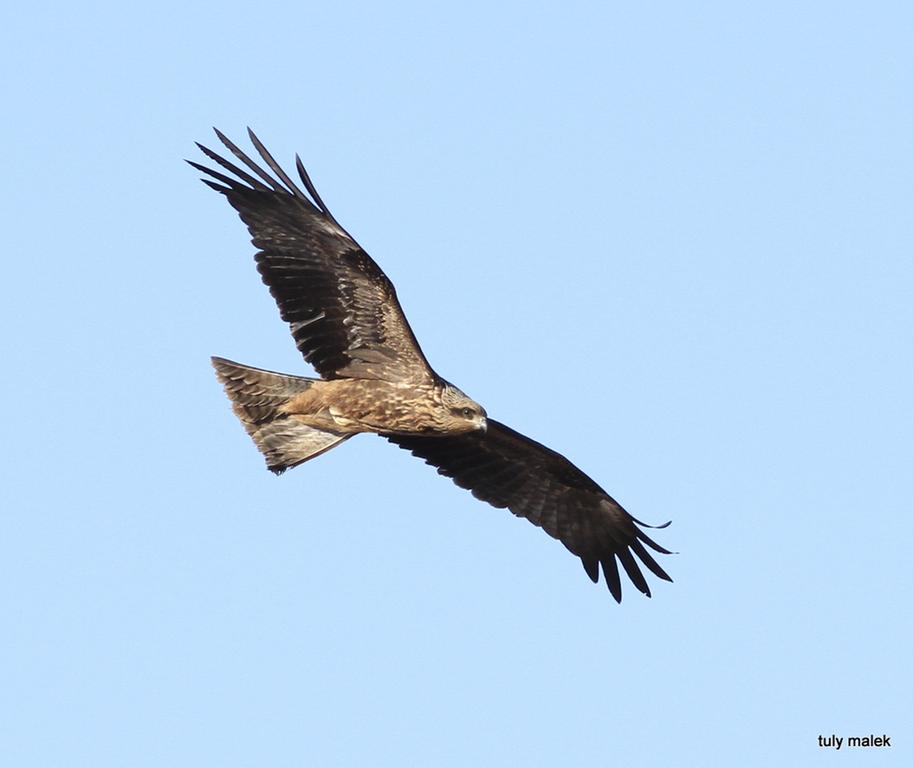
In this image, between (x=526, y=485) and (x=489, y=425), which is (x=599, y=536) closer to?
(x=526, y=485)

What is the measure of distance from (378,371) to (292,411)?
0.89 metres

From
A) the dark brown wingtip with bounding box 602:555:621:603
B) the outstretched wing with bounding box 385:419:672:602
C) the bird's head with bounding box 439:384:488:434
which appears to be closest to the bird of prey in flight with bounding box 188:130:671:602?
the bird's head with bounding box 439:384:488:434

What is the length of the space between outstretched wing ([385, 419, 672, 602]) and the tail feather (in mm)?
1320

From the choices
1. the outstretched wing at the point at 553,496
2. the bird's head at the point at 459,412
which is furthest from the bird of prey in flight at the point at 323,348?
the outstretched wing at the point at 553,496

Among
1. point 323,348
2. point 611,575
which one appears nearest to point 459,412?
point 323,348

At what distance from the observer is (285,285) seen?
12.8m

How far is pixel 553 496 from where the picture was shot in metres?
15.0

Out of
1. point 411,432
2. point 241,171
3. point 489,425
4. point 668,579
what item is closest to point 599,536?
point 668,579

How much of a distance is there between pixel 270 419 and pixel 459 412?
1684 millimetres

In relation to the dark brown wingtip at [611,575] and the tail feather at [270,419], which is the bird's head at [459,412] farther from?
the dark brown wingtip at [611,575]

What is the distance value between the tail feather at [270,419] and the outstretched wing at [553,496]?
1.32 meters

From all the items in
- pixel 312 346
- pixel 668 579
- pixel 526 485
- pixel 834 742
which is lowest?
pixel 834 742

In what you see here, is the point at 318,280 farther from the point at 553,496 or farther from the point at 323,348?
the point at 553,496

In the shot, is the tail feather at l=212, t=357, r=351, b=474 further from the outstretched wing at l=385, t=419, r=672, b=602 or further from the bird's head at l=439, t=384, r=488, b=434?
the outstretched wing at l=385, t=419, r=672, b=602
